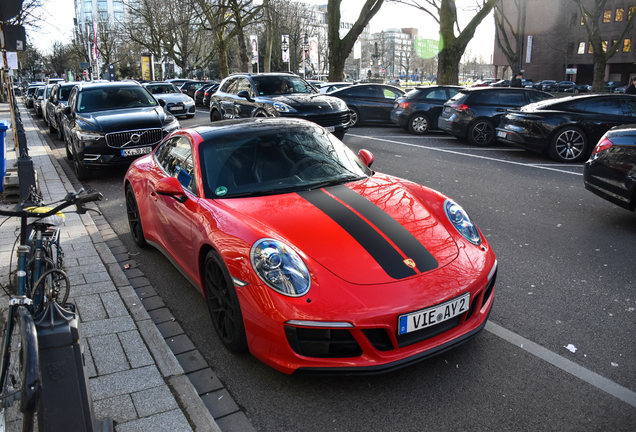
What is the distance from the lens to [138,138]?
9.48 meters

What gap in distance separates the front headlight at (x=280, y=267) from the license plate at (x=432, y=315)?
565mm

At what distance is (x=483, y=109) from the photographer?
525 inches

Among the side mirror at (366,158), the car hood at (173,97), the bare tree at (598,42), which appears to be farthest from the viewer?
the bare tree at (598,42)

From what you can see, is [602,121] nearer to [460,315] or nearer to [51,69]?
[460,315]

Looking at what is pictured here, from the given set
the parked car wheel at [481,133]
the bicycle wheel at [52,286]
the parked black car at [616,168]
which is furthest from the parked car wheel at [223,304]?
the parked car wheel at [481,133]

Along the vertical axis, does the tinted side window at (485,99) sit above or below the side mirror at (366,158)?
above

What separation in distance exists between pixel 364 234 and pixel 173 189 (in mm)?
1601

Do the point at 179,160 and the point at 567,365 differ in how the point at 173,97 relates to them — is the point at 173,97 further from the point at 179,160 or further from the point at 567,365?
the point at 567,365

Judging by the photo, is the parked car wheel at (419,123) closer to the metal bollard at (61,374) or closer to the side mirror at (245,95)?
the side mirror at (245,95)

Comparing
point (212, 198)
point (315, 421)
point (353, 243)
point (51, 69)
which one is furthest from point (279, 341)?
point (51, 69)

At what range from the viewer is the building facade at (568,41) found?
2253 inches

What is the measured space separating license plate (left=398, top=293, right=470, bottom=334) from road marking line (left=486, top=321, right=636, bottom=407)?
2.34ft

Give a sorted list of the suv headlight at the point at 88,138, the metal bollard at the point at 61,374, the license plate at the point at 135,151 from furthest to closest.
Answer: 1. the license plate at the point at 135,151
2. the suv headlight at the point at 88,138
3. the metal bollard at the point at 61,374

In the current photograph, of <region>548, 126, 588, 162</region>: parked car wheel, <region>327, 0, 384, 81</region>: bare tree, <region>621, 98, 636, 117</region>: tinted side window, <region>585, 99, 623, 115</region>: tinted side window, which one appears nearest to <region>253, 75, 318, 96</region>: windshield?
<region>548, 126, 588, 162</region>: parked car wheel
